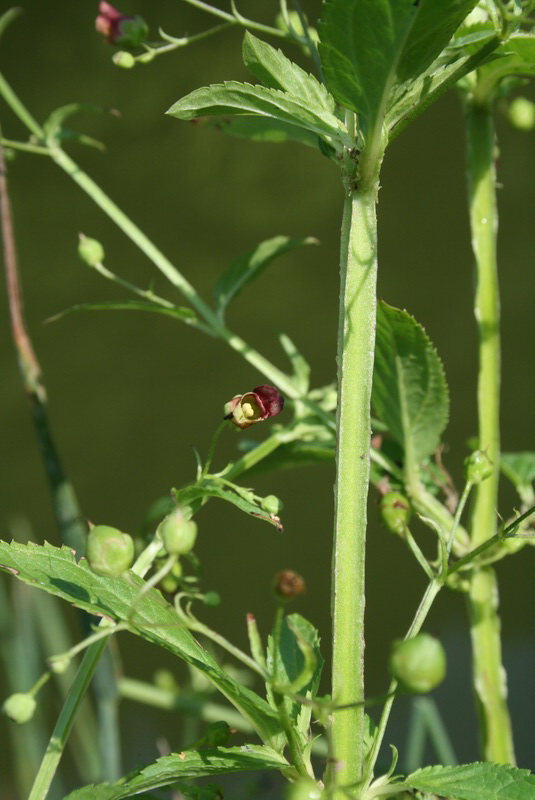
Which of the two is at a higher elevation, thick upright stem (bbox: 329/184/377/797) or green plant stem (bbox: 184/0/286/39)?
green plant stem (bbox: 184/0/286/39)

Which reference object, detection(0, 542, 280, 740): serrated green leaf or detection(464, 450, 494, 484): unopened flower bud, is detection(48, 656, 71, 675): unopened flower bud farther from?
detection(464, 450, 494, 484): unopened flower bud

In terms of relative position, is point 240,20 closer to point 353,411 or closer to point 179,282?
point 179,282

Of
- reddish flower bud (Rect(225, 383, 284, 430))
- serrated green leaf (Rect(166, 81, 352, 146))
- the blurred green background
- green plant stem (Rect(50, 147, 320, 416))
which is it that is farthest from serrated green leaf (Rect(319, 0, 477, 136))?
the blurred green background

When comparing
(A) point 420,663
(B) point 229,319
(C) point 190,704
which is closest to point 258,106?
(A) point 420,663

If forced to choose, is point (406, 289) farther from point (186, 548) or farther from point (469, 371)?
point (186, 548)

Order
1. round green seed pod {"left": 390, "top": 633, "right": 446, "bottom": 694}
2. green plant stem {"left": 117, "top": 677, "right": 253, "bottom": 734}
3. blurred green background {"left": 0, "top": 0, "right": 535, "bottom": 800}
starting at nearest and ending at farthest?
round green seed pod {"left": 390, "top": 633, "right": 446, "bottom": 694}
green plant stem {"left": 117, "top": 677, "right": 253, "bottom": 734}
blurred green background {"left": 0, "top": 0, "right": 535, "bottom": 800}

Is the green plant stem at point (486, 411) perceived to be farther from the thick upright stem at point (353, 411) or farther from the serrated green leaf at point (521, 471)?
the thick upright stem at point (353, 411)
